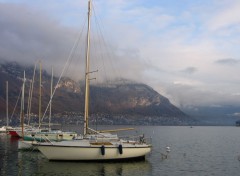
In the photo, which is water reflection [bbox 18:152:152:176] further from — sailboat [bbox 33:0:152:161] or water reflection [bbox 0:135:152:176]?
sailboat [bbox 33:0:152:161]

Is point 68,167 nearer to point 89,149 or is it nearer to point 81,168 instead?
point 81,168

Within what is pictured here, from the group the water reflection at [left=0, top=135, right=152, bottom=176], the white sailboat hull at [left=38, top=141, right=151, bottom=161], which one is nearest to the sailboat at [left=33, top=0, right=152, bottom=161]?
the white sailboat hull at [left=38, top=141, right=151, bottom=161]

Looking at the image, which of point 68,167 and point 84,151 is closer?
point 68,167

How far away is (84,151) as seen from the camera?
149ft

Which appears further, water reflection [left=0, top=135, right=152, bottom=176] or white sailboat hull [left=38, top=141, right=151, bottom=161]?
white sailboat hull [left=38, top=141, right=151, bottom=161]

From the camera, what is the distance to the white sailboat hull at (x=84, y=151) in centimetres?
4538

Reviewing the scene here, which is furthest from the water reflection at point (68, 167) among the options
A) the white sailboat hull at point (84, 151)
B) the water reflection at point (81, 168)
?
the white sailboat hull at point (84, 151)

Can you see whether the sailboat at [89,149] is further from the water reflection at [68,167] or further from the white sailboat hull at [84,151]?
the water reflection at [68,167]

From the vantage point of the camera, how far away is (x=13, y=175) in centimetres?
3859

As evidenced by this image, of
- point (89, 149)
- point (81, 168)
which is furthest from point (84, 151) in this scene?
point (81, 168)

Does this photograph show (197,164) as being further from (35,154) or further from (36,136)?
(36,136)

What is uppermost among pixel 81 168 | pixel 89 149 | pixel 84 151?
pixel 89 149

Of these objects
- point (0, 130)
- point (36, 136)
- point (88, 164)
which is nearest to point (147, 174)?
point (88, 164)

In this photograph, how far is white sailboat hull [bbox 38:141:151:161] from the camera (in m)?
45.4
